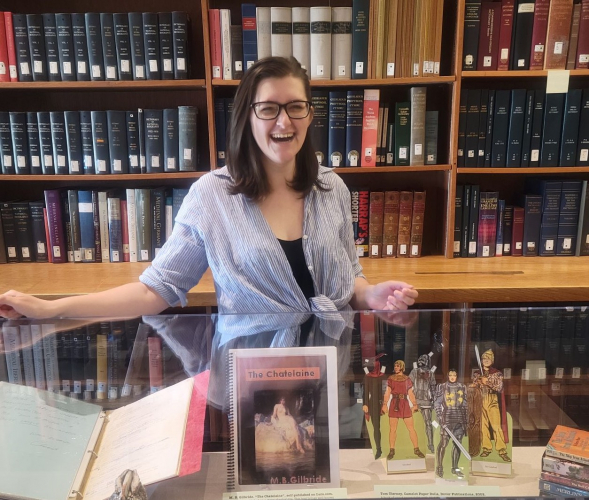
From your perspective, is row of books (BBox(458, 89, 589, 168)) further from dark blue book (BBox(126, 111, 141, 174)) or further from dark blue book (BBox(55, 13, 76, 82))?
dark blue book (BBox(55, 13, 76, 82))

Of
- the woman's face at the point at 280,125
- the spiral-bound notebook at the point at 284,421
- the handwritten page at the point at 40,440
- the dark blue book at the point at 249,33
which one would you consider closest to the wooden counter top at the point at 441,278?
the woman's face at the point at 280,125

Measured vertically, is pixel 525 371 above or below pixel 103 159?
below

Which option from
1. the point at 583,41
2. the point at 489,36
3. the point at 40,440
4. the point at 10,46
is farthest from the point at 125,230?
the point at 583,41

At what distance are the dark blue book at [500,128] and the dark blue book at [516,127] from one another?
0.02 metres

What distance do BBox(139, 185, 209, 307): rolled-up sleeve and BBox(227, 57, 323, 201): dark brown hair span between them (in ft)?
0.44

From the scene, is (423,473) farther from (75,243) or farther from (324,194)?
(75,243)

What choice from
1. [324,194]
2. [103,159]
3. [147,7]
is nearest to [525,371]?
[324,194]

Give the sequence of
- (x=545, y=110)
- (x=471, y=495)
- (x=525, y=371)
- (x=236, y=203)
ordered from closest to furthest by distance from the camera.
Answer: (x=471, y=495), (x=525, y=371), (x=236, y=203), (x=545, y=110)

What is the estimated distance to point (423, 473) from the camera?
73 cm

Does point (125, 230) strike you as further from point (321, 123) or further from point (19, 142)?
point (321, 123)

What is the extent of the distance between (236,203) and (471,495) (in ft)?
2.83

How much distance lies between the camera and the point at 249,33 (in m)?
2.13

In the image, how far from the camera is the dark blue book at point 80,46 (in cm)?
213

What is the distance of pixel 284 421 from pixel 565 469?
0.39 meters
